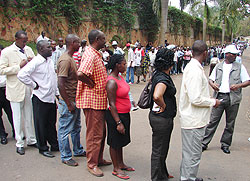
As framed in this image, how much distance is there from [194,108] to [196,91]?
0.82 feet

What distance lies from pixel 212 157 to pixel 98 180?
2.10 metres

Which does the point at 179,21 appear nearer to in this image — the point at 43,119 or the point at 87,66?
the point at 43,119

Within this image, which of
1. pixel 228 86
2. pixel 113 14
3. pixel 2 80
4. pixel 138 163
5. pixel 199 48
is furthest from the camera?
pixel 113 14

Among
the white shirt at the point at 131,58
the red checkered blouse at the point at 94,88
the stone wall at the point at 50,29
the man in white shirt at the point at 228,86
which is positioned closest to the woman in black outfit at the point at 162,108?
the red checkered blouse at the point at 94,88

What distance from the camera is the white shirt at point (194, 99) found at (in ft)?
9.24

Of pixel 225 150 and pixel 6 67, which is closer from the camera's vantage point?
pixel 6 67

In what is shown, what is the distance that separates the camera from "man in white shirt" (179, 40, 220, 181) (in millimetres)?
2830

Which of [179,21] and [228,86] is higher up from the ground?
[179,21]

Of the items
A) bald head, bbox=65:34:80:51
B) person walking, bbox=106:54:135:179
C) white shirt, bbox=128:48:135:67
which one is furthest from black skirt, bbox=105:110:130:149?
white shirt, bbox=128:48:135:67

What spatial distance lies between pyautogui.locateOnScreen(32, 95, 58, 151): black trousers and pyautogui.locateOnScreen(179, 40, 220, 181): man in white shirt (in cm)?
228

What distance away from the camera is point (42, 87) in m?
3.92

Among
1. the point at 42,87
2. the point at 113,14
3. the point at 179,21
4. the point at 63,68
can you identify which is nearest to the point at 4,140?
the point at 42,87

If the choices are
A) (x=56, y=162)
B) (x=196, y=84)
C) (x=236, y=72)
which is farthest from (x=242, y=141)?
(x=56, y=162)

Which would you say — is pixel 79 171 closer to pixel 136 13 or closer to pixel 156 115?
pixel 156 115
